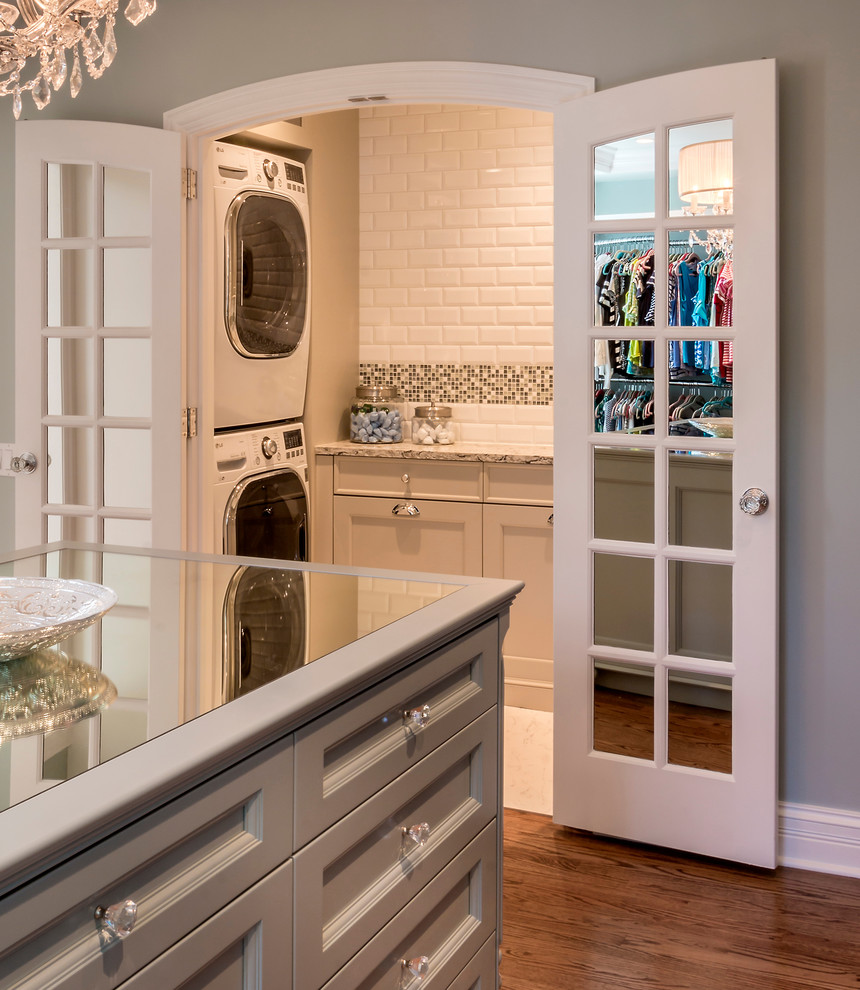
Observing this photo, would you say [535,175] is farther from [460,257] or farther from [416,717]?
[416,717]

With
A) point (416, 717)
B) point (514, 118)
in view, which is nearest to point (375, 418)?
point (514, 118)

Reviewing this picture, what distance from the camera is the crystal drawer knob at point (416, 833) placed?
1.49 m

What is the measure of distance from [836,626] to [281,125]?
2931 mm

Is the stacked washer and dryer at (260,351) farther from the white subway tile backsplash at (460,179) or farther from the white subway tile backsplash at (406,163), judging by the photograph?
the white subway tile backsplash at (460,179)

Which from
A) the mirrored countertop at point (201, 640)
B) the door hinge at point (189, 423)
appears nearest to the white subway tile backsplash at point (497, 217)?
the door hinge at point (189, 423)

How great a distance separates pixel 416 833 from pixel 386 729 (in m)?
0.20

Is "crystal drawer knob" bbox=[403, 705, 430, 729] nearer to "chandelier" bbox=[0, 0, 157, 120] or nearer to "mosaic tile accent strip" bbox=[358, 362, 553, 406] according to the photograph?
"chandelier" bbox=[0, 0, 157, 120]

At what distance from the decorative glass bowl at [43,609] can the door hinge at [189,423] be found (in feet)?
5.91

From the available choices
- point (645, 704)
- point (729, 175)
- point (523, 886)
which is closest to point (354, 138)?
point (729, 175)

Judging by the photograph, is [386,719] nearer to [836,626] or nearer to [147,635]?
[147,635]

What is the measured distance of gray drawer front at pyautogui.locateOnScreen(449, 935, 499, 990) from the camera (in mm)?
1705

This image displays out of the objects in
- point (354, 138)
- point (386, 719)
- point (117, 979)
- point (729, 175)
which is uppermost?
point (354, 138)

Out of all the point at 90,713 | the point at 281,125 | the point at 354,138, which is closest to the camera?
the point at 90,713

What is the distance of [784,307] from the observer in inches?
106
